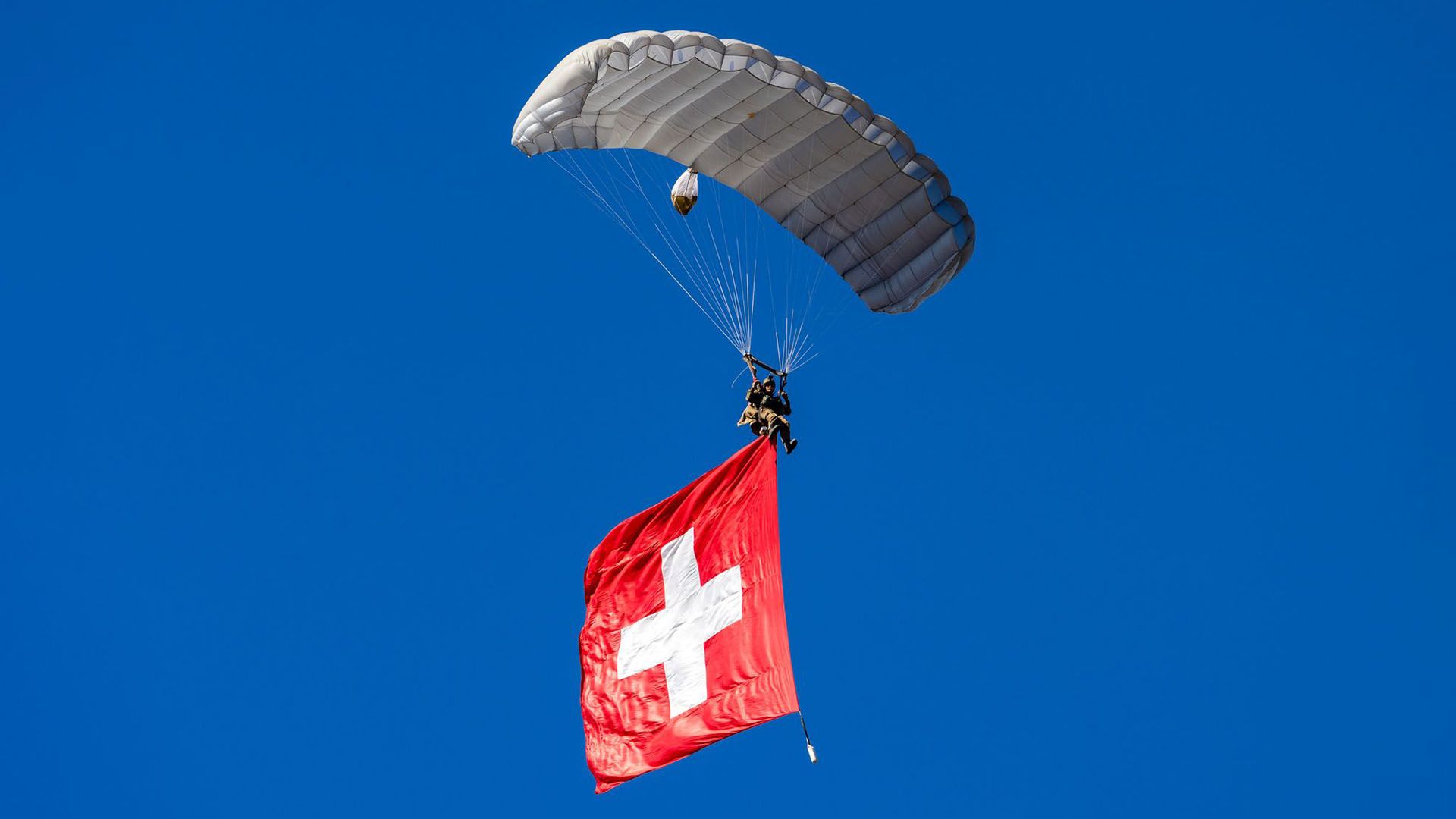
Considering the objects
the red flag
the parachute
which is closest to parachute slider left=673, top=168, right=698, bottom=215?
the parachute

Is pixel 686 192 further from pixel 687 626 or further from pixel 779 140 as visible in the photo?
pixel 687 626

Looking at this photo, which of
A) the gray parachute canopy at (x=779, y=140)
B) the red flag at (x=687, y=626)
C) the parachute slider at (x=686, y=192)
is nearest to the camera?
the red flag at (x=687, y=626)

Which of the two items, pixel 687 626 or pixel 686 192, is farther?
pixel 686 192

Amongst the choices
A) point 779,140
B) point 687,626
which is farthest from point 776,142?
point 687,626

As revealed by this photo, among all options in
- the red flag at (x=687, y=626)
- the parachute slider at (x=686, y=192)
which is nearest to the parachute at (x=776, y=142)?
the parachute slider at (x=686, y=192)

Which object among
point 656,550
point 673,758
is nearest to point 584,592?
point 656,550

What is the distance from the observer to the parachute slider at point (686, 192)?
21625 mm

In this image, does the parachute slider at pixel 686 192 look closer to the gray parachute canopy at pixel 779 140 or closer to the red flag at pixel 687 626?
the gray parachute canopy at pixel 779 140

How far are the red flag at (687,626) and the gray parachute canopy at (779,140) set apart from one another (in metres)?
2.96

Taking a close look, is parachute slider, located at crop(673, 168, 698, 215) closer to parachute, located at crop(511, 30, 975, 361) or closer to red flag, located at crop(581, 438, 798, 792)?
parachute, located at crop(511, 30, 975, 361)

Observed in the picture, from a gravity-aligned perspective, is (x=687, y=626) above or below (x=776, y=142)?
below

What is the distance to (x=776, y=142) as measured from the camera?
2122 centimetres

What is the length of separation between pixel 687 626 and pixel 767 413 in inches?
83.1

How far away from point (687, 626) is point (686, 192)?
453 centimetres
